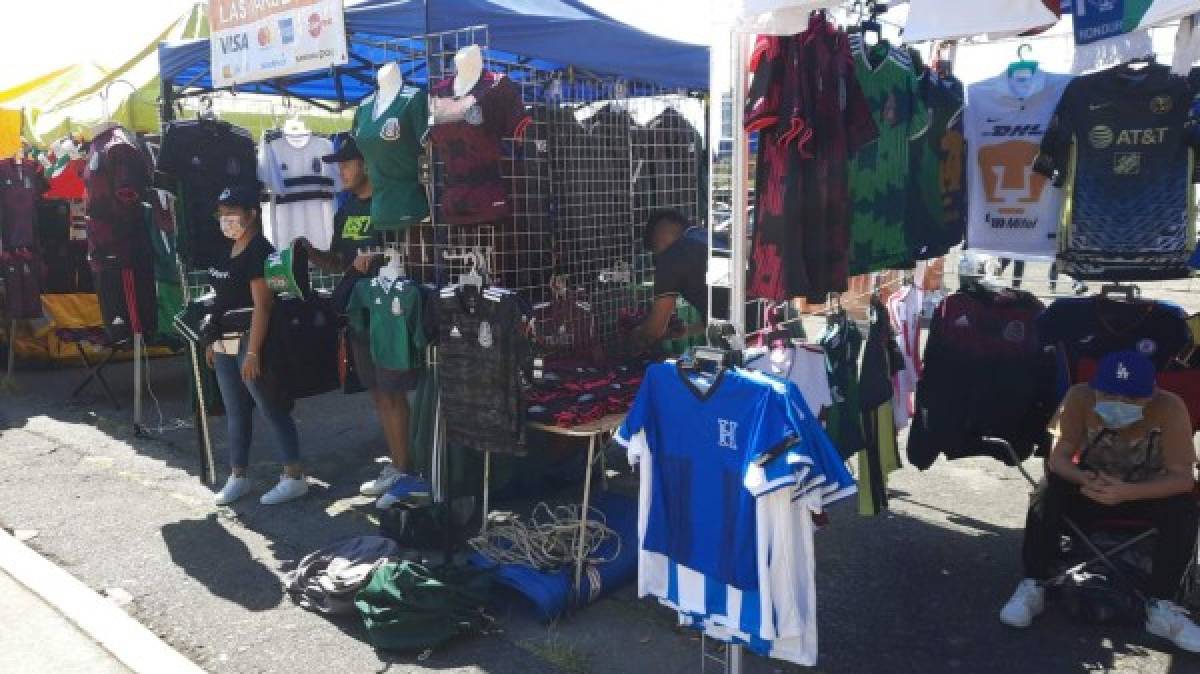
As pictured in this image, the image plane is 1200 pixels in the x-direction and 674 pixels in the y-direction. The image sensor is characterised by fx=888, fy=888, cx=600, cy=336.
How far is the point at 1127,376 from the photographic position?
143 inches

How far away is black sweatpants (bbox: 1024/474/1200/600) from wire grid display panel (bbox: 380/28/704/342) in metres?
2.52

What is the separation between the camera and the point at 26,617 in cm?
407

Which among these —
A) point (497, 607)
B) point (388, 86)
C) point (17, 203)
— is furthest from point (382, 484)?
point (17, 203)

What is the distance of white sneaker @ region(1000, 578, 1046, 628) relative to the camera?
377cm

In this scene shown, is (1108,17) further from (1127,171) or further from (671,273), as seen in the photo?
(671,273)

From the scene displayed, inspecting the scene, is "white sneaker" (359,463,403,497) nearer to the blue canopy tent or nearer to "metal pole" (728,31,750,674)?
the blue canopy tent

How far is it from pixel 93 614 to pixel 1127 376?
4.62 metres

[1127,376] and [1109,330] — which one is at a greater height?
[1109,330]

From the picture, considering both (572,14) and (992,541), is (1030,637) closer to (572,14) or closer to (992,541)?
(992,541)

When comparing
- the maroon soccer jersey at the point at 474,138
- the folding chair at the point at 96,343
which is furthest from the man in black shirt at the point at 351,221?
the folding chair at the point at 96,343

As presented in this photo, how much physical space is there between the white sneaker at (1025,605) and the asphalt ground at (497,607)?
0.05 metres

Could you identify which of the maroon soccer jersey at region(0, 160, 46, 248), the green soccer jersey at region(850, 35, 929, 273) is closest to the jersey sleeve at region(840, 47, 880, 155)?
the green soccer jersey at region(850, 35, 929, 273)

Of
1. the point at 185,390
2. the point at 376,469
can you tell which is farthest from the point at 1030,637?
the point at 185,390

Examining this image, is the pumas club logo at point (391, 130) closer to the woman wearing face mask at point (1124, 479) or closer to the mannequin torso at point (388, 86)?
the mannequin torso at point (388, 86)
